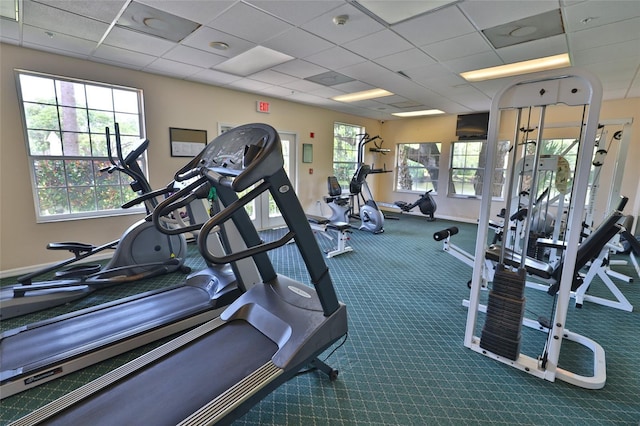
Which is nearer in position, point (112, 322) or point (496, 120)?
point (496, 120)

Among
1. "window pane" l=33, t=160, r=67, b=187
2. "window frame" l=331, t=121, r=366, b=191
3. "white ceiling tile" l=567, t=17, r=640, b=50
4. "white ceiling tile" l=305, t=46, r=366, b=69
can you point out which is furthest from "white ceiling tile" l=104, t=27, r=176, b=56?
"window frame" l=331, t=121, r=366, b=191

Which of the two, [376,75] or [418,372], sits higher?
[376,75]

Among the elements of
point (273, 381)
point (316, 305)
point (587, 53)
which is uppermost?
point (587, 53)

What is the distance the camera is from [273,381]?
1490 millimetres

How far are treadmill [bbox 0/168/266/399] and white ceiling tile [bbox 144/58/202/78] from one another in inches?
80.7

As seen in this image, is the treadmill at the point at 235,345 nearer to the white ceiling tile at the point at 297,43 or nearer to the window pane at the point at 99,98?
the white ceiling tile at the point at 297,43

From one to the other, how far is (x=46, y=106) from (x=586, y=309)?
641cm

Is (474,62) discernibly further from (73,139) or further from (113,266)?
(73,139)

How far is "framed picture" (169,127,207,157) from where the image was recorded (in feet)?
14.9

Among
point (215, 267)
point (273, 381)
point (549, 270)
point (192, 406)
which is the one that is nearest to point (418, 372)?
point (273, 381)

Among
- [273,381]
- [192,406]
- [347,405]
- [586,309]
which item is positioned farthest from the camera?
[586,309]

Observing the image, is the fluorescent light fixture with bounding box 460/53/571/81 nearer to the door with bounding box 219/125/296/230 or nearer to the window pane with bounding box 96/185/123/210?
the door with bounding box 219/125/296/230

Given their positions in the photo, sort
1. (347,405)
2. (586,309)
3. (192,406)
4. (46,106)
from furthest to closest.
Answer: (46,106) → (586,309) → (347,405) → (192,406)

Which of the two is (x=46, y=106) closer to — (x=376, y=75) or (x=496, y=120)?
(x=376, y=75)
